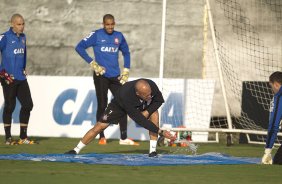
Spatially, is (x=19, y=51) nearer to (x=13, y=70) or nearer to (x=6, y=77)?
(x=13, y=70)

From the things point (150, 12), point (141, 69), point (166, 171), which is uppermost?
point (150, 12)

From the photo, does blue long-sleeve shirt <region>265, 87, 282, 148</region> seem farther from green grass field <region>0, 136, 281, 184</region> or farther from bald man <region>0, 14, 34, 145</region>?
bald man <region>0, 14, 34, 145</region>

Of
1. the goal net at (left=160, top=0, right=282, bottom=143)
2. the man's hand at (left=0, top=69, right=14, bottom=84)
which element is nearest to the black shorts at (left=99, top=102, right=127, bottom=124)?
the man's hand at (left=0, top=69, right=14, bottom=84)

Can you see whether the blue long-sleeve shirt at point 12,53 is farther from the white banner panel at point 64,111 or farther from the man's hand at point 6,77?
the white banner panel at point 64,111

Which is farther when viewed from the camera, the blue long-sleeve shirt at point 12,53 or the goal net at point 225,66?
the goal net at point 225,66

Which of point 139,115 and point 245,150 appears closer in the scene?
point 139,115

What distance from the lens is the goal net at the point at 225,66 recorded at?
19531mm

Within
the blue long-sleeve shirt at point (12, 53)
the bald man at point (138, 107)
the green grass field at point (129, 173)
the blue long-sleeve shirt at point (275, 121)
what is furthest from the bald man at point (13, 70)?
the blue long-sleeve shirt at point (275, 121)

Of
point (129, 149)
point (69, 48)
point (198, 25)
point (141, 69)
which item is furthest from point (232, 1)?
point (129, 149)

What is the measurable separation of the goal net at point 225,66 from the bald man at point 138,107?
505cm

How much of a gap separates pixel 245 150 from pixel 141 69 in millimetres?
5304

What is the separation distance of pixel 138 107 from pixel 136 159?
0.93 metres

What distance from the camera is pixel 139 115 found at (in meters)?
13.7

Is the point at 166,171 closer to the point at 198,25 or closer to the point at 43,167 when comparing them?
the point at 43,167
